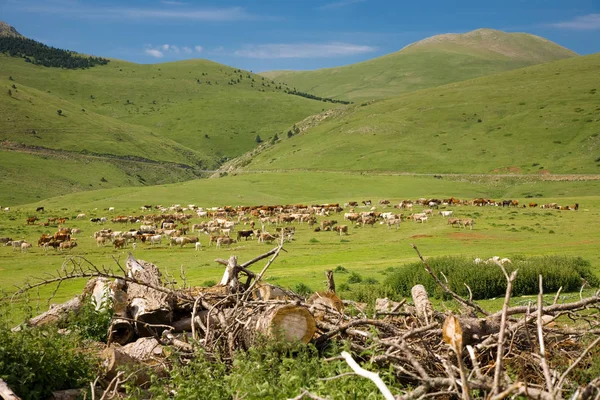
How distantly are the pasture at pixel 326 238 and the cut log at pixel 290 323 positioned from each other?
11.6 ft

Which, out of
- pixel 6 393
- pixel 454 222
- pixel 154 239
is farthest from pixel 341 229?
pixel 6 393

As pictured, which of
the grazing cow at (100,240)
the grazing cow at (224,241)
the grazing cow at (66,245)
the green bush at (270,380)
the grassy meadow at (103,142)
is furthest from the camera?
the grassy meadow at (103,142)

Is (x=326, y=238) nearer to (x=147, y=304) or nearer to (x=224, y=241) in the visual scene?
(x=224, y=241)

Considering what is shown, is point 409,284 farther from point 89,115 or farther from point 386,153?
point 89,115

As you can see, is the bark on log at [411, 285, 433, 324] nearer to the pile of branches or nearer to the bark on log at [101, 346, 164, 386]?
the pile of branches

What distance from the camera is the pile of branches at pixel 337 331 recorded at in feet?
24.5

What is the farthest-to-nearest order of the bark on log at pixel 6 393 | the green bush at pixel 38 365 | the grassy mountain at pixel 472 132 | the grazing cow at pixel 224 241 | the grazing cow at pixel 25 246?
the grassy mountain at pixel 472 132, the grazing cow at pixel 224 241, the grazing cow at pixel 25 246, the green bush at pixel 38 365, the bark on log at pixel 6 393

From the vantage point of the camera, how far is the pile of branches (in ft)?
24.5

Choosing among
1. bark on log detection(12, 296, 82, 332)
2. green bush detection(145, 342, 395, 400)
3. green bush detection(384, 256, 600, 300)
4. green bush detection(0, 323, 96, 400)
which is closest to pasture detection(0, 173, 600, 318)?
bark on log detection(12, 296, 82, 332)

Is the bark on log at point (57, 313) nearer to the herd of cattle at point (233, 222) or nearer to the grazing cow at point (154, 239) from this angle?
the herd of cattle at point (233, 222)

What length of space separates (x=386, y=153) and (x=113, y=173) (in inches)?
2276

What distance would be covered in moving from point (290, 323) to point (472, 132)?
11718cm

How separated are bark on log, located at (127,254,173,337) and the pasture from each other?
→ 491mm

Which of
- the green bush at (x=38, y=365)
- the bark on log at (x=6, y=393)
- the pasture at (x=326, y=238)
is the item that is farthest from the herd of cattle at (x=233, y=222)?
the bark on log at (x=6, y=393)
